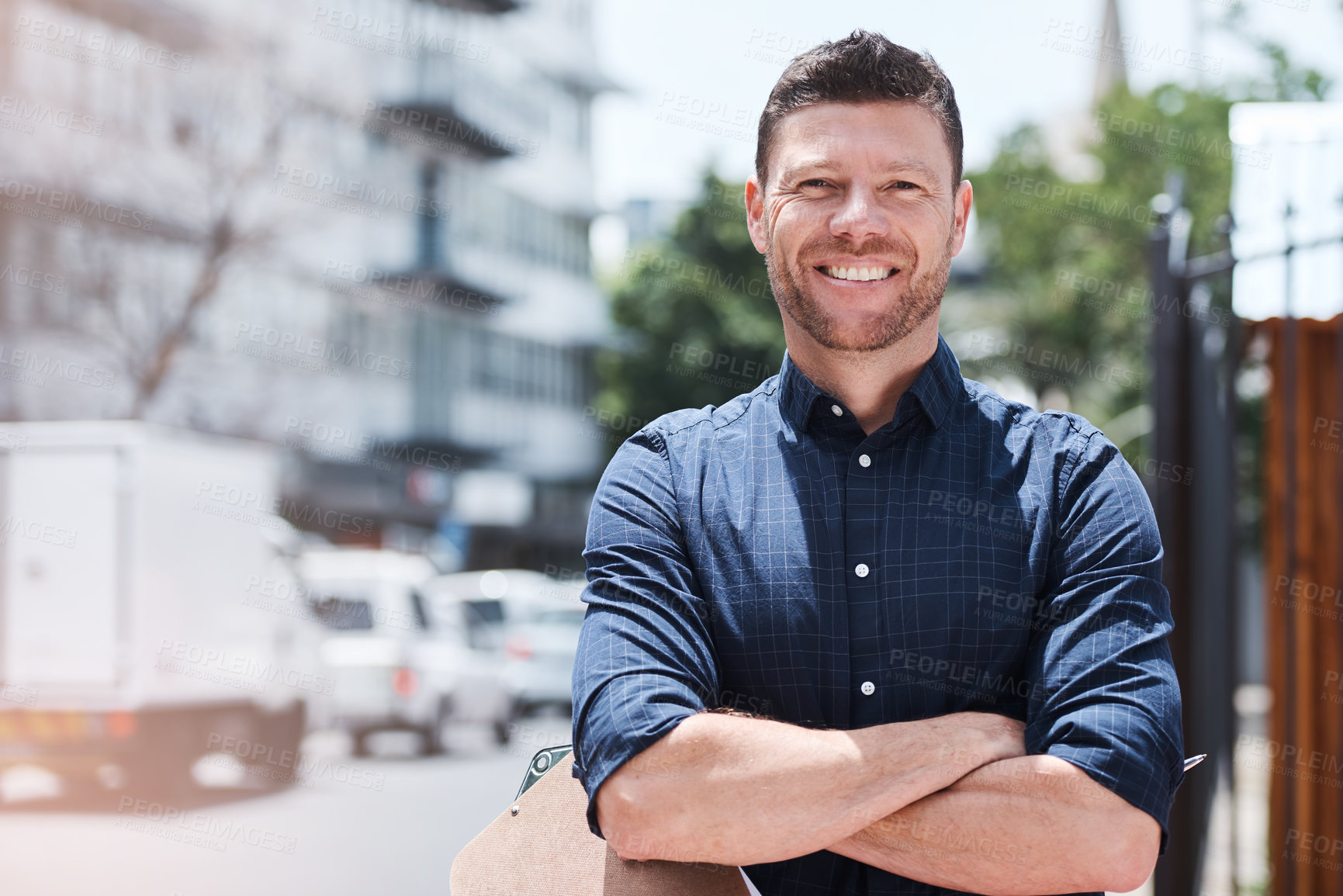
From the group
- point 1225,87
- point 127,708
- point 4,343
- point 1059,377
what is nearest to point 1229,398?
point 127,708

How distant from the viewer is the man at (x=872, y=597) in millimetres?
1922

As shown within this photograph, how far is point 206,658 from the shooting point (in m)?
10.7

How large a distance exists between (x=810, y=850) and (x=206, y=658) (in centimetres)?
970

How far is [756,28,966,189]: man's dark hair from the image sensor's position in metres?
2.14

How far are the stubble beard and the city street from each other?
5322 millimetres
